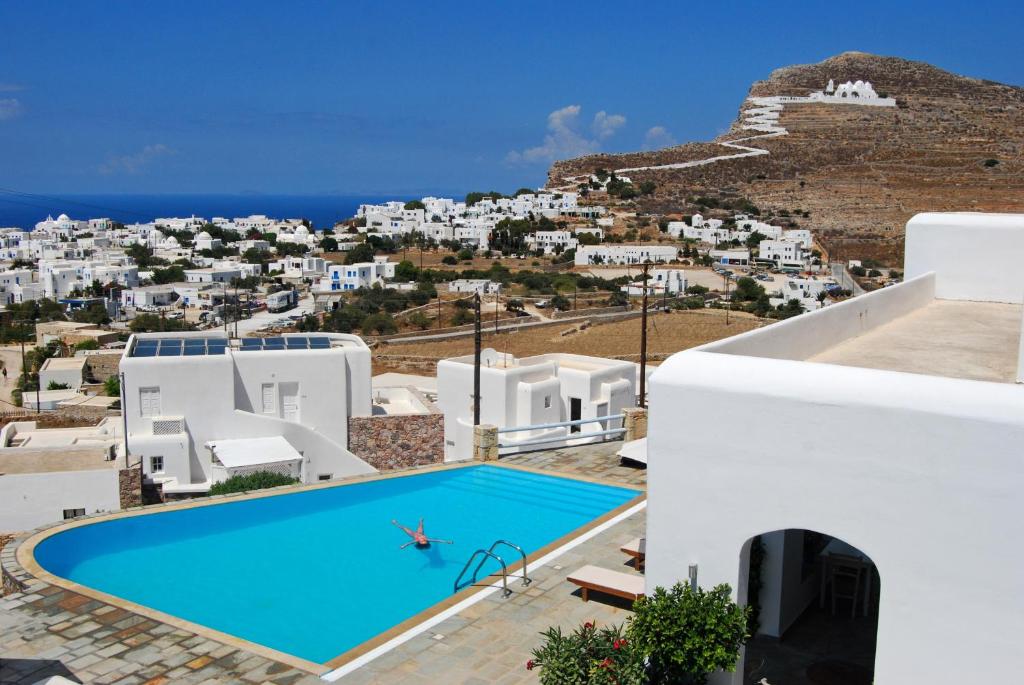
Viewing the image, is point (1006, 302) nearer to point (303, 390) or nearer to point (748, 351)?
point (748, 351)

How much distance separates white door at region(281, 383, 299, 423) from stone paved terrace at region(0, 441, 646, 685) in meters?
11.3

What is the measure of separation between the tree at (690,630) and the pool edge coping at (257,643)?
Answer: 2525mm

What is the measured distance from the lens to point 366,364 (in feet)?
68.5

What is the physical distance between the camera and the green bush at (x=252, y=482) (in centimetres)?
1655

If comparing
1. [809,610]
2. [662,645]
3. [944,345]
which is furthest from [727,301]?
[662,645]

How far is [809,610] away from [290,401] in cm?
1405

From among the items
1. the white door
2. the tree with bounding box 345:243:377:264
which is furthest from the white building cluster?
the white door

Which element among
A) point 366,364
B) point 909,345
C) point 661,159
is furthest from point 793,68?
point 909,345

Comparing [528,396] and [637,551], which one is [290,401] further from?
[637,551]

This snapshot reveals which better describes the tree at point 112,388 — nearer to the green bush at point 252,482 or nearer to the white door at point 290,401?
the white door at point 290,401

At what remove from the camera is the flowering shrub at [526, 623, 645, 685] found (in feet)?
19.9

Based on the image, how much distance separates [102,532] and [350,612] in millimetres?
3467

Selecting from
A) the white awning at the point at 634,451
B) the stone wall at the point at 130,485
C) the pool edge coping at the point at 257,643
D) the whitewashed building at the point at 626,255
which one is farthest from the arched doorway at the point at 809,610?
the whitewashed building at the point at 626,255

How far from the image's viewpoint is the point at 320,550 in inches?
416
